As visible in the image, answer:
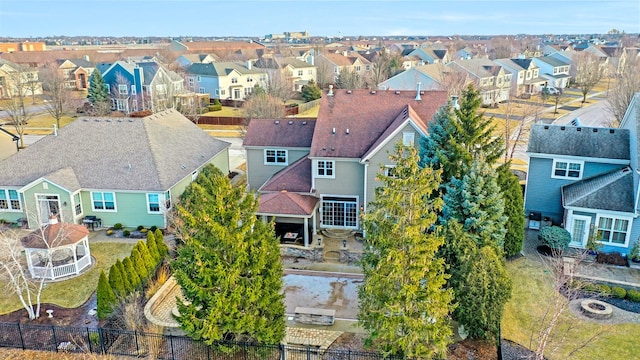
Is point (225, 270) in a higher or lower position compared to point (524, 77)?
lower

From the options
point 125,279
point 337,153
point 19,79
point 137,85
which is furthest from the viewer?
point 19,79

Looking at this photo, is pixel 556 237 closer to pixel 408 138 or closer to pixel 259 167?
pixel 408 138

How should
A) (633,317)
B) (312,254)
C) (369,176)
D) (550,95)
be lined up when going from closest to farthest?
(633,317) < (312,254) < (369,176) < (550,95)

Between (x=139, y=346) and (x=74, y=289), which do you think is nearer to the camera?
(x=139, y=346)

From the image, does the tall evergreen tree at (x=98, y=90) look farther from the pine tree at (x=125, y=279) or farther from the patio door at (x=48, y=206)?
the pine tree at (x=125, y=279)

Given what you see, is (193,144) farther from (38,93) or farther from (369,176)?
(38,93)

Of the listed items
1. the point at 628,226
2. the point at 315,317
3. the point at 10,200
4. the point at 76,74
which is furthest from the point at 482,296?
the point at 76,74

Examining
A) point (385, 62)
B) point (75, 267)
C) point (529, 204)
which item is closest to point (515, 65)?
point (385, 62)
